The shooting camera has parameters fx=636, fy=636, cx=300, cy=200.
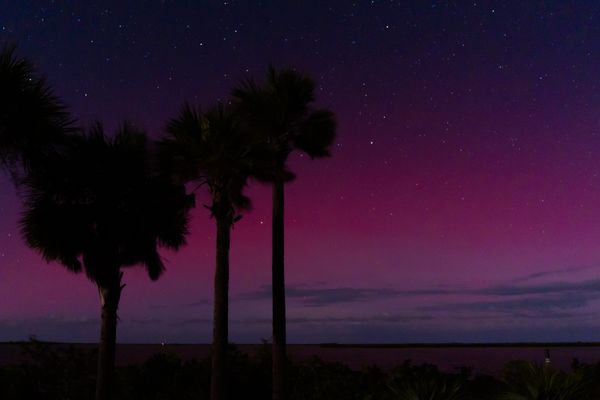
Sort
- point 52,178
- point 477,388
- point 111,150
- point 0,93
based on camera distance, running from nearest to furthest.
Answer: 1. point 0,93
2. point 52,178
3. point 111,150
4. point 477,388

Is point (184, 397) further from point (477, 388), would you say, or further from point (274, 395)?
point (477, 388)

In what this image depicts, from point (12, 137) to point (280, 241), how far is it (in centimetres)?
809

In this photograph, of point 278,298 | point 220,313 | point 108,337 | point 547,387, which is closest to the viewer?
point 547,387

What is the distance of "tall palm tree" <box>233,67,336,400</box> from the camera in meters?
18.9

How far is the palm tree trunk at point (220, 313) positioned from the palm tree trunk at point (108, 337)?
2754 millimetres

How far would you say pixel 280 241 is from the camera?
1908 cm

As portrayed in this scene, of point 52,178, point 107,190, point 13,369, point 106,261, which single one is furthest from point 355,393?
point 13,369

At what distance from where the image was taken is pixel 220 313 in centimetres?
1784

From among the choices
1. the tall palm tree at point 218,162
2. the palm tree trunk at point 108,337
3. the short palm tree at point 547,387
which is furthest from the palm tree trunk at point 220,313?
the short palm tree at point 547,387

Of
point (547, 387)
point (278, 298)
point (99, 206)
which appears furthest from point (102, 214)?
point (547, 387)

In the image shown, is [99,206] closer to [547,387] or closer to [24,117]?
[24,117]

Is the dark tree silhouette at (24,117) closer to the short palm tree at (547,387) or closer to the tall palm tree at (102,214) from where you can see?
the tall palm tree at (102,214)

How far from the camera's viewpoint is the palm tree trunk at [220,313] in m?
17.5

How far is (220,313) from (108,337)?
3.13 m
